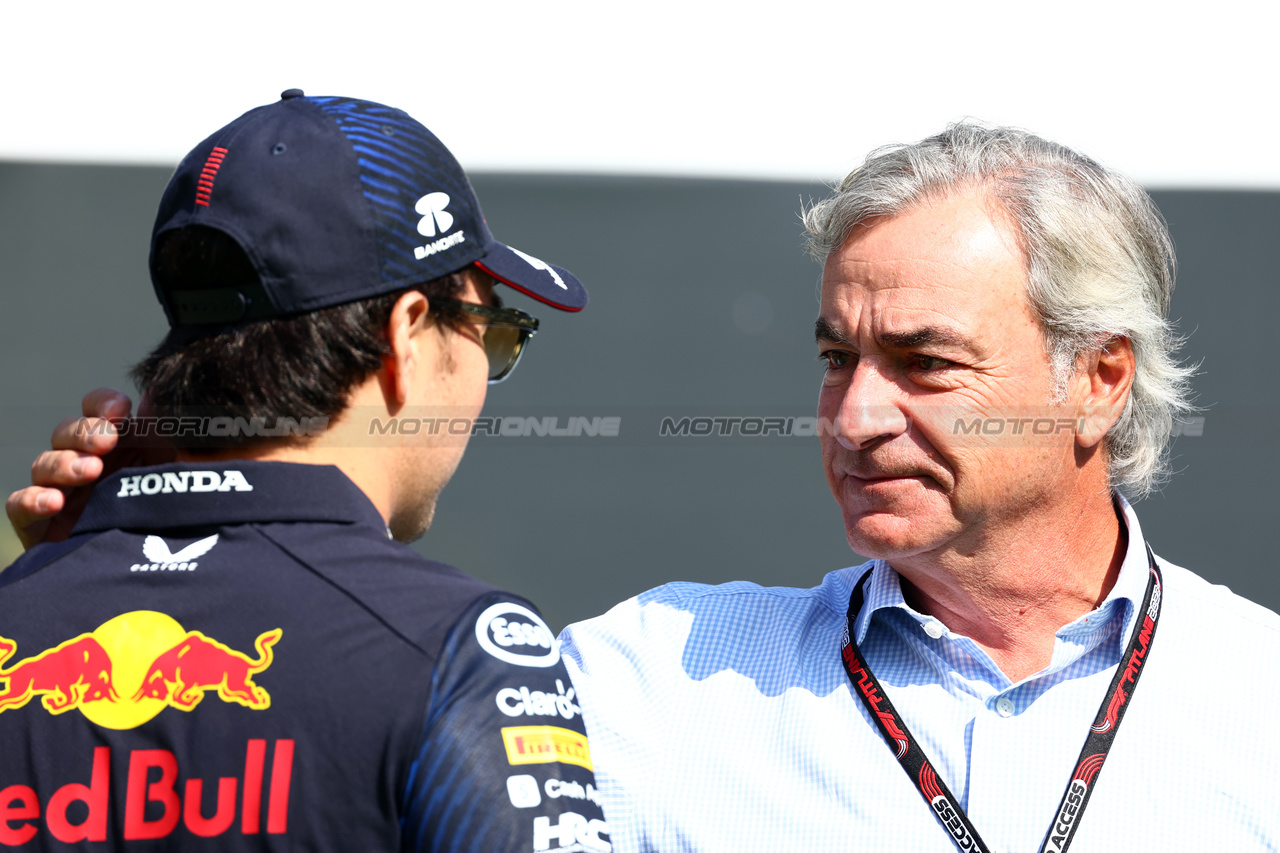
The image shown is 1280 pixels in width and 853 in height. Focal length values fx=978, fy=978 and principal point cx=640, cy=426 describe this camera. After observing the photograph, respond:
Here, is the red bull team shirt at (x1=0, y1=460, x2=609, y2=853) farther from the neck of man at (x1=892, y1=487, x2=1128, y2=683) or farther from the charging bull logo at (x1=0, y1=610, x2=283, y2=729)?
the neck of man at (x1=892, y1=487, x2=1128, y2=683)

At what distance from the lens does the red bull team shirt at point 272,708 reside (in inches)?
36.4

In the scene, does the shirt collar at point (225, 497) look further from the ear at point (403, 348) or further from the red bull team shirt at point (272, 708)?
the ear at point (403, 348)

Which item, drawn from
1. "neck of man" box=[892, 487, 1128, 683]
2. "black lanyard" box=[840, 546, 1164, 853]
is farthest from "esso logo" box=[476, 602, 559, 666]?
"neck of man" box=[892, 487, 1128, 683]

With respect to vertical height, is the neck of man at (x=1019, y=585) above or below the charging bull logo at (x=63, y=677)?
below

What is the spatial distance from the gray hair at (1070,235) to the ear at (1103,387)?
0.02 m

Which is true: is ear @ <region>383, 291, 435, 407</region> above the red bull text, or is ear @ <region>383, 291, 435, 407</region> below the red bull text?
above

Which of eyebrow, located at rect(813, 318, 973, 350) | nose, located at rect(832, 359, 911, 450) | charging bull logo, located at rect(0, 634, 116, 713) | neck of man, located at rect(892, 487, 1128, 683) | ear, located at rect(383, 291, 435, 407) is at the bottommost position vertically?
neck of man, located at rect(892, 487, 1128, 683)

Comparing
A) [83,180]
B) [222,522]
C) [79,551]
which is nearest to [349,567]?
[222,522]

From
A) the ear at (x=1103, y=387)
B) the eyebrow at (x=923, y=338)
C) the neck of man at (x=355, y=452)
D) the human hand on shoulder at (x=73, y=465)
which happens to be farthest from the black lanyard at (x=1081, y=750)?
the human hand on shoulder at (x=73, y=465)

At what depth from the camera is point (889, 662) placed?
1780 millimetres

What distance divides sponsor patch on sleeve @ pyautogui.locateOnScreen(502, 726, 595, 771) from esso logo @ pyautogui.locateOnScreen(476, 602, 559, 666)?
7 cm

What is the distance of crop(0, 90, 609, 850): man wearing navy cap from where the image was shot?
934 millimetres

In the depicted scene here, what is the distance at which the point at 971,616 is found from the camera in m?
1.84

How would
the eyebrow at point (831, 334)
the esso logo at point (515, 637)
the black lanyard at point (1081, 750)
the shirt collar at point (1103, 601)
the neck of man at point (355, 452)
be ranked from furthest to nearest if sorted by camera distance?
1. the eyebrow at point (831, 334)
2. the shirt collar at point (1103, 601)
3. the black lanyard at point (1081, 750)
4. the neck of man at point (355, 452)
5. the esso logo at point (515, 637)
